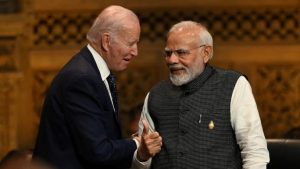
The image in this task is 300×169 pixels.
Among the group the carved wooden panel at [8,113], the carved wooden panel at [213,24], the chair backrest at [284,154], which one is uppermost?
the carved wooden panel at [213,24]

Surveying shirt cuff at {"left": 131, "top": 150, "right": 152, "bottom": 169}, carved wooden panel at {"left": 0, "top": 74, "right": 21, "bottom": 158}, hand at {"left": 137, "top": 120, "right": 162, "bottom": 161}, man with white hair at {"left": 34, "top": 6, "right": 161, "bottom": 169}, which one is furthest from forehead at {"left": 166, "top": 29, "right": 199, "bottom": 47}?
carved wooden panel at {"left": 0, "top": 74, "right": 21, "bottom": 158}

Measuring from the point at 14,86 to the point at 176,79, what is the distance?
2708 millimetres

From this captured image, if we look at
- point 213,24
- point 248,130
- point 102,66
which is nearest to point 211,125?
point 248,130

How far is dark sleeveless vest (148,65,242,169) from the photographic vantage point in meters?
3.07

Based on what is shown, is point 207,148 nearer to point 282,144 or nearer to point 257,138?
point 257,138

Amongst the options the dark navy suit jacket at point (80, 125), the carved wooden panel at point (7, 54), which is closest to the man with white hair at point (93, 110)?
the dark navy suit jacket at point (80, 125)

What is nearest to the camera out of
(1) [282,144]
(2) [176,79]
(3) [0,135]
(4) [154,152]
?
(4) [154,152]

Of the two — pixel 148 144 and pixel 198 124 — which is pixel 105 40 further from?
pixel 198 124

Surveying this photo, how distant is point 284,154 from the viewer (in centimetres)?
351

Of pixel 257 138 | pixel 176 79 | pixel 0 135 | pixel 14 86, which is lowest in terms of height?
pixel 0 135

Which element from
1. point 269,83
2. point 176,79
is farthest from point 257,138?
point 269,83

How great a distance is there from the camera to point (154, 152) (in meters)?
2.95

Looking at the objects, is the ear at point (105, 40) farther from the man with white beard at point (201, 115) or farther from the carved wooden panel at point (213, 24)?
the carved wooden panel at point (213, 24)

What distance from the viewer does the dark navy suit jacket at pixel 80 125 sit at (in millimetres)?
2746
